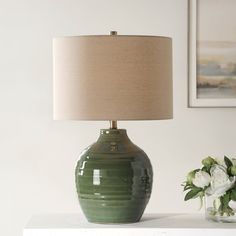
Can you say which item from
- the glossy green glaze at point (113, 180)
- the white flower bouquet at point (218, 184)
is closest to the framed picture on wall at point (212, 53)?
the white flower bouquet at point (218, 184)

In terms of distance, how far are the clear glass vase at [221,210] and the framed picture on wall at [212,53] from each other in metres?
0.69

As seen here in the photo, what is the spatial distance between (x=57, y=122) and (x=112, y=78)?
856 millimetres

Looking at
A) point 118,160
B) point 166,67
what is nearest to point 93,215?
point 118,160

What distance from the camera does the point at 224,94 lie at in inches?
134

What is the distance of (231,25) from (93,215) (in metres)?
1.17

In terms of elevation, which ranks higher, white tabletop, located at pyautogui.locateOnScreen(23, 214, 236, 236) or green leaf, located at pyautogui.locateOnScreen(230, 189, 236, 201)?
green leaf, located at pyautogui.locateOnScreen(230, 189, 236, 201)

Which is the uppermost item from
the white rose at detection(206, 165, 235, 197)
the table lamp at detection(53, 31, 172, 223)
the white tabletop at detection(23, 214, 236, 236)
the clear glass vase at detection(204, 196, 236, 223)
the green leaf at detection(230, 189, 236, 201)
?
the table lamp at detection(53, 31, 172, 223)

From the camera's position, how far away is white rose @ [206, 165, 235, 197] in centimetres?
277

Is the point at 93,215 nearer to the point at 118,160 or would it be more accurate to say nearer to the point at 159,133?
the point at 118,160

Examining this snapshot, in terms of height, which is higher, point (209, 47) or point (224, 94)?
point (209, 47)

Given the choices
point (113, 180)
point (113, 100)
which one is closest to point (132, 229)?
point (113, 180)

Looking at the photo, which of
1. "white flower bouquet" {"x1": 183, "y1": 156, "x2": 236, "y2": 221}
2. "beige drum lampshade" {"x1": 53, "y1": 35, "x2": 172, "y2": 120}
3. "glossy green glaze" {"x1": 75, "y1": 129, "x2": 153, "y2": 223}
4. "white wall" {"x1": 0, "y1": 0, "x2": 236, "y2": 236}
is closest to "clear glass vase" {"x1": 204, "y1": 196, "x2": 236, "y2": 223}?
"white flower bouquet" {"x1": 183, "y1": 156, "x2": 236, "y2": 221}

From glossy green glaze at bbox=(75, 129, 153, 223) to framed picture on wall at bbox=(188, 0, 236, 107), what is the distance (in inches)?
28.9

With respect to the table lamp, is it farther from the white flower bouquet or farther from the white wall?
the white wall
